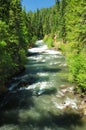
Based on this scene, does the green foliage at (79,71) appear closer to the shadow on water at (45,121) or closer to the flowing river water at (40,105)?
the flowing river water at (40,105)

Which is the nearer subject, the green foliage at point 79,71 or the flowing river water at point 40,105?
the flowing river water at point 40,105

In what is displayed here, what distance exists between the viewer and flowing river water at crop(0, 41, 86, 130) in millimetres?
18016

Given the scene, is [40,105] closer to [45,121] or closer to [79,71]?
[45,121]

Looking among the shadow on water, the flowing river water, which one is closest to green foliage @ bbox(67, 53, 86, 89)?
the flowing river water

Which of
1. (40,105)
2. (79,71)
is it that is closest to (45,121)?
(40,105)

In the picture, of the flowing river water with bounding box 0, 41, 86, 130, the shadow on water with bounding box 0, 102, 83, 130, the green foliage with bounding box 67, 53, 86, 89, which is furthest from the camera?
the green foliage with bounding box 67, 53, 86, 89

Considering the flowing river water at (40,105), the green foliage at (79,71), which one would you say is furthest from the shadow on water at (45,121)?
the green foliage at (79,71)

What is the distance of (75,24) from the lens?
27359mm

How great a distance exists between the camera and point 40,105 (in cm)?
2178

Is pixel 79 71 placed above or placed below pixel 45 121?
above

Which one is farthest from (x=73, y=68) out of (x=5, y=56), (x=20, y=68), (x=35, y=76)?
(x=20, y=68)

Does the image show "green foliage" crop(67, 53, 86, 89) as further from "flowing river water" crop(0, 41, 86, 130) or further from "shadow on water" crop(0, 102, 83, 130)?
"shadow on water" crop(0, 102, 83, 130)

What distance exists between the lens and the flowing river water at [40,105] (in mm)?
18016

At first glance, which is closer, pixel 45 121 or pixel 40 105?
pixel 45 121
